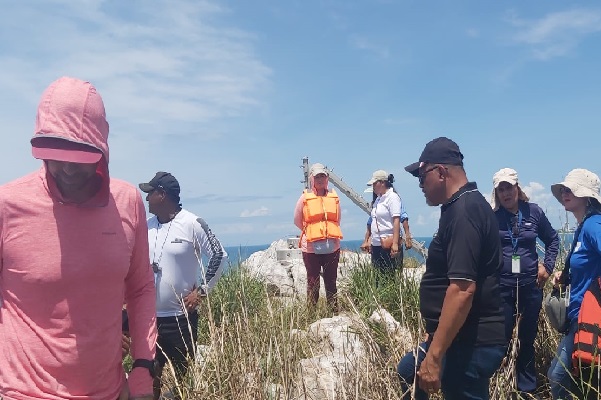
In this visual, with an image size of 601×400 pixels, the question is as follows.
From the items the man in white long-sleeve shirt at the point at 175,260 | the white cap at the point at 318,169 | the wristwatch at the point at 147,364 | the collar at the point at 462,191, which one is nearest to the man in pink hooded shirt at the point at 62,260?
the wristwatch at the point at 147,364

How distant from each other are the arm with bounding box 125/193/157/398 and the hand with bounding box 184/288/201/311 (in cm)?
204

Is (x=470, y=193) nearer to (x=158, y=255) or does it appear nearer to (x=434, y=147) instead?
(x=434, y=147)

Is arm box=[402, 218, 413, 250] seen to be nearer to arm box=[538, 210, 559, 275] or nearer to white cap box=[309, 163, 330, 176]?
white cap box=[309, 163, 330, 176]

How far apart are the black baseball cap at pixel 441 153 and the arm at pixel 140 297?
66.1 inches

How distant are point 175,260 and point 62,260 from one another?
7.99 ft

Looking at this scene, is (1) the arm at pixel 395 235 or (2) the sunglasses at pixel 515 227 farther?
(1) the arm at pixel 395 235

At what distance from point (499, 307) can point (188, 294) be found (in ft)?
7.42

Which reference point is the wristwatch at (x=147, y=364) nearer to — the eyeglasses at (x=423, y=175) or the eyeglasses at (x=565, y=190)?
the eyeglasses at (x=423, y=175)

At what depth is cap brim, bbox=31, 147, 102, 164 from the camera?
1803 millimetres

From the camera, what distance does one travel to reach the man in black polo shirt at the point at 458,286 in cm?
288

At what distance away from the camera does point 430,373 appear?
2.94 metres

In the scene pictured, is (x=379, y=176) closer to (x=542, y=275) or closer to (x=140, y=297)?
(x=542, y=275)

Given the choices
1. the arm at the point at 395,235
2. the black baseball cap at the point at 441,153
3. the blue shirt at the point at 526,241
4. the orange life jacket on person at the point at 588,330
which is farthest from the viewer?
the arm at the point at 395,235

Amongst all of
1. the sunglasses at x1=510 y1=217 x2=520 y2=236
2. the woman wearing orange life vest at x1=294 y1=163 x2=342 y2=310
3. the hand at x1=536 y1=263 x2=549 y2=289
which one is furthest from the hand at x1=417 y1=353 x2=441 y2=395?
the woman wearing orange life vest at x1=294 y1=163 x2=342 y2=310
